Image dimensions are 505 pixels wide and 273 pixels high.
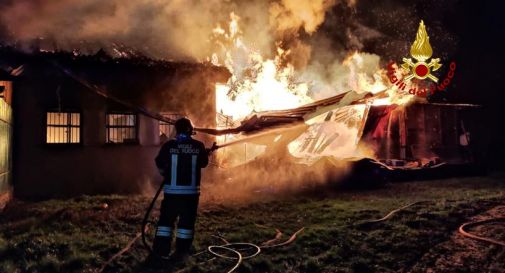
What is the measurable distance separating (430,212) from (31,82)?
1196cm

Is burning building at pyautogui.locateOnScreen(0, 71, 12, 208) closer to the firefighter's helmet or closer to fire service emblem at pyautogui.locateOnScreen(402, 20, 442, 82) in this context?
the firefighter's helmet

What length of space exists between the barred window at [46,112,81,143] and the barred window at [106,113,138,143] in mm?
955

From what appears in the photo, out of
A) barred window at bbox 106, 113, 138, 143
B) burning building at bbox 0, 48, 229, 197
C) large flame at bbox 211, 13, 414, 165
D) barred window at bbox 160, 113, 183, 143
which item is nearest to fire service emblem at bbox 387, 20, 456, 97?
large flame at bbox 211, 13, 414, 165

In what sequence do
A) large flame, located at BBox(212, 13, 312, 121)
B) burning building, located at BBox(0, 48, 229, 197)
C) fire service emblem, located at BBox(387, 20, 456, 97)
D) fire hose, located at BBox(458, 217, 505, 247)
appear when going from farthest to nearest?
1. large flame, located at BBox(212, 13, 312, 121)
2. fire service emblem, located at BBox(387, 20, 456, 97)
3. burning building, located at BBox(0, 48, 229, 197)
4. fire hose, located at BBox(458, 217, 505, 247)

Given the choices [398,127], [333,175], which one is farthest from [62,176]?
[398,127]

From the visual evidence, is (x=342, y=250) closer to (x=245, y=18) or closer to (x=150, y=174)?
(x=150, y=174)

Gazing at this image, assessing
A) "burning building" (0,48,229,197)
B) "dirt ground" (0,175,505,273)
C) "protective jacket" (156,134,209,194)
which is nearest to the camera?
"dirt ground" (0,175,505,273)

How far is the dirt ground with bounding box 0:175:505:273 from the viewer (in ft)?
19.4

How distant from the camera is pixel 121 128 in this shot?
568 inches

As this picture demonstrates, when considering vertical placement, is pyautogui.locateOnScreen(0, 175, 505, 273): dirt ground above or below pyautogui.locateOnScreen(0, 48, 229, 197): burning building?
below

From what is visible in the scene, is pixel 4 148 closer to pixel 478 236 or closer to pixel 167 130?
pixel 167 130

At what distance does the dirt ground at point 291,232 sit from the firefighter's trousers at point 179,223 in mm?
293

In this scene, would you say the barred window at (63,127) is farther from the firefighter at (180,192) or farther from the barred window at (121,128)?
the firefighter at (180,192)

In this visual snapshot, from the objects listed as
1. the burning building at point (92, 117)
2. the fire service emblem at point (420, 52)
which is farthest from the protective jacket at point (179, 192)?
the fire service emblem at point (420, 52)
